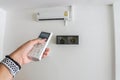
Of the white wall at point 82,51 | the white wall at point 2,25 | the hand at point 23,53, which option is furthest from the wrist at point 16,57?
the white wall at point 2,25

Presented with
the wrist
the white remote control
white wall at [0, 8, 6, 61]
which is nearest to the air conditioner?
white wall at [0, 8, 6, 61]

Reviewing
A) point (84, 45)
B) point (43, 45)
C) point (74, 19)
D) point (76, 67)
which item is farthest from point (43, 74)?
point (43, 45)

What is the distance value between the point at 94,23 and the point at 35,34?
0.68m

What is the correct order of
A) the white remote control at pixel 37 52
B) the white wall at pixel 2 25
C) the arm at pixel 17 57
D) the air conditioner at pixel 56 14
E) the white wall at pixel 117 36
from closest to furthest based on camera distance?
the arm at pixel 17 57, the white remote control at pixel 37 52, the white wall at pixel 117 36, the air conditioner at pixel 56 14, the white wall at pixel 2 25

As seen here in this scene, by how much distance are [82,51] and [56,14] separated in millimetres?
494

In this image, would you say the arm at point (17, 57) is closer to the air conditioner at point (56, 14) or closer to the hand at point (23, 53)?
the hand at point (23, 53)

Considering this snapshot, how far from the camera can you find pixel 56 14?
188cm

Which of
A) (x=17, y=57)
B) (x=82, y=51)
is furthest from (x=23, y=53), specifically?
(x=82, y=51)

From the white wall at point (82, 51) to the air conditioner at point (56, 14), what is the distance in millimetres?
59

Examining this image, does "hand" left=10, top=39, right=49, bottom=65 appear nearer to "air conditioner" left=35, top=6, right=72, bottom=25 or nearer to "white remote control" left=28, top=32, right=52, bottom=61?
"white remote control" left=28, top=32, right=52, bottom=61

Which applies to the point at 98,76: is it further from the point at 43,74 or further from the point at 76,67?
the point at 43,74

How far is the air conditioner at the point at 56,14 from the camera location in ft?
6.10

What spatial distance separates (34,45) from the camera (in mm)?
873

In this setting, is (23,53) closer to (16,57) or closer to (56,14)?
(16,57)
